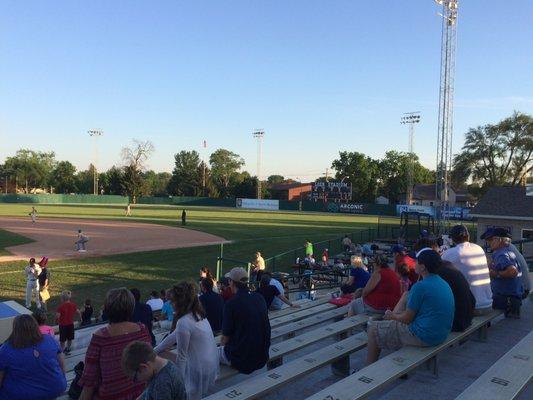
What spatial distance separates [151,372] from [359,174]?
113 metres

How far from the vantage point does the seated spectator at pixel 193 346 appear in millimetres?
4340

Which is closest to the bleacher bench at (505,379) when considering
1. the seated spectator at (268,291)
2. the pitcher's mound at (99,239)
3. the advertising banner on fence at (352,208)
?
the seated spectator at (268,291)

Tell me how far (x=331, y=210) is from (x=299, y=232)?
51595 millimetres

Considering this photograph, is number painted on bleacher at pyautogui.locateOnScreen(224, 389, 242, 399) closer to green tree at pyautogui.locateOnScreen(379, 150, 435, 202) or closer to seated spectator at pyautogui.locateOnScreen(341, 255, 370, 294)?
seated spectator at pyautogui.locateOnScreen(341, 255, 370, 294)

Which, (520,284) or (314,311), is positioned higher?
(520,284)

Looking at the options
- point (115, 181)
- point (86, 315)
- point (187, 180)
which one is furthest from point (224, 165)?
point (86, 315)

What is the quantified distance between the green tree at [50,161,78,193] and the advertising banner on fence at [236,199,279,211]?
58.4m

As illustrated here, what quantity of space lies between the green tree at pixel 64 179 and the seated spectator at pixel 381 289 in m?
138

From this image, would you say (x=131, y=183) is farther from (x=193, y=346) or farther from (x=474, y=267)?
(x=193, y=346)

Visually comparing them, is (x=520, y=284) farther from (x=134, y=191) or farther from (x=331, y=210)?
(x=134, y=191)

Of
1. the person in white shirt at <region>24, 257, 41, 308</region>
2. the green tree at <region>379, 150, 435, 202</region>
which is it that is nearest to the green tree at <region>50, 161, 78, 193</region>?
the green tree at <region>379, 150, 435, 202</region>

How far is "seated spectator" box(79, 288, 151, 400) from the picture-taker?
3754 millimetres

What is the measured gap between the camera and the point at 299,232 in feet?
132

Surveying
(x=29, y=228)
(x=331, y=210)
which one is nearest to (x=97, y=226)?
(x=29, y=228)
